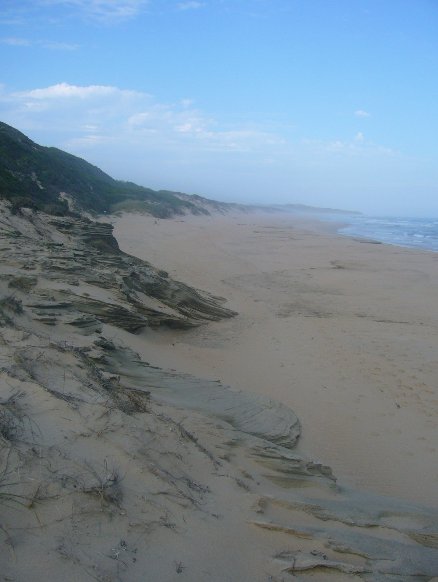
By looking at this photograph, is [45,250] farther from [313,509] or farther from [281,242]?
[281,242]

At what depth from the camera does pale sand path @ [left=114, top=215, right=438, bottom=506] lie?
17.0 feet

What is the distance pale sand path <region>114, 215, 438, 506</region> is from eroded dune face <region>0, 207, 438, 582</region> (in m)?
0.90

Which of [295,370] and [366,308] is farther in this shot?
[366,308]

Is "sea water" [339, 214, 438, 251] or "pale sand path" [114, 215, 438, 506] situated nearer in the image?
"pale sand path" [114, 215, 438, 506]

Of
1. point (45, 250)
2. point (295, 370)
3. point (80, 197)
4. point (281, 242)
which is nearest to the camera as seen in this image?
point (295, 370)

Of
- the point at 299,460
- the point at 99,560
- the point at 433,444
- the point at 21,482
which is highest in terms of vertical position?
the point at 21,482

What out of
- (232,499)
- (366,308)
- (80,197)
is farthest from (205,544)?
(80,197)

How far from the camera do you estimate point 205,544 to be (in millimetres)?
2387

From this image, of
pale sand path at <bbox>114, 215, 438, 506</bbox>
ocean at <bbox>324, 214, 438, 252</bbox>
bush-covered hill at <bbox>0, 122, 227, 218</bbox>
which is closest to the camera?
pale sand path at <bbox>114, 215, 438, 506</bbox>

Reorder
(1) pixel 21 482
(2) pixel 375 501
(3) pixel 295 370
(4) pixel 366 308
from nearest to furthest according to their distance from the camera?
(1) pixel 21 482 < (2) pixel 375 501 < (3) pixel 295 370 < (4) pixel 366 308

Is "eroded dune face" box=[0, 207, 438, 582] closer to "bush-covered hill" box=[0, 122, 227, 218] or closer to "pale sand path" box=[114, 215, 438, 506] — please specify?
"pale sand path" box=[114, 215, 438, 506]

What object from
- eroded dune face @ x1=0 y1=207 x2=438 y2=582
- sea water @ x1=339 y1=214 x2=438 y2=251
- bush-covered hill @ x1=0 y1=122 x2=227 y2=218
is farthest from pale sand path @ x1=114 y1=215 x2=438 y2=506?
sea water @ x1=339 y1=214 x2=438 y2=251

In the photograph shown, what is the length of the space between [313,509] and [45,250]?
7363 mm

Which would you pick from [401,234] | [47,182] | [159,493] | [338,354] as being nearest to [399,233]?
[401,234]
